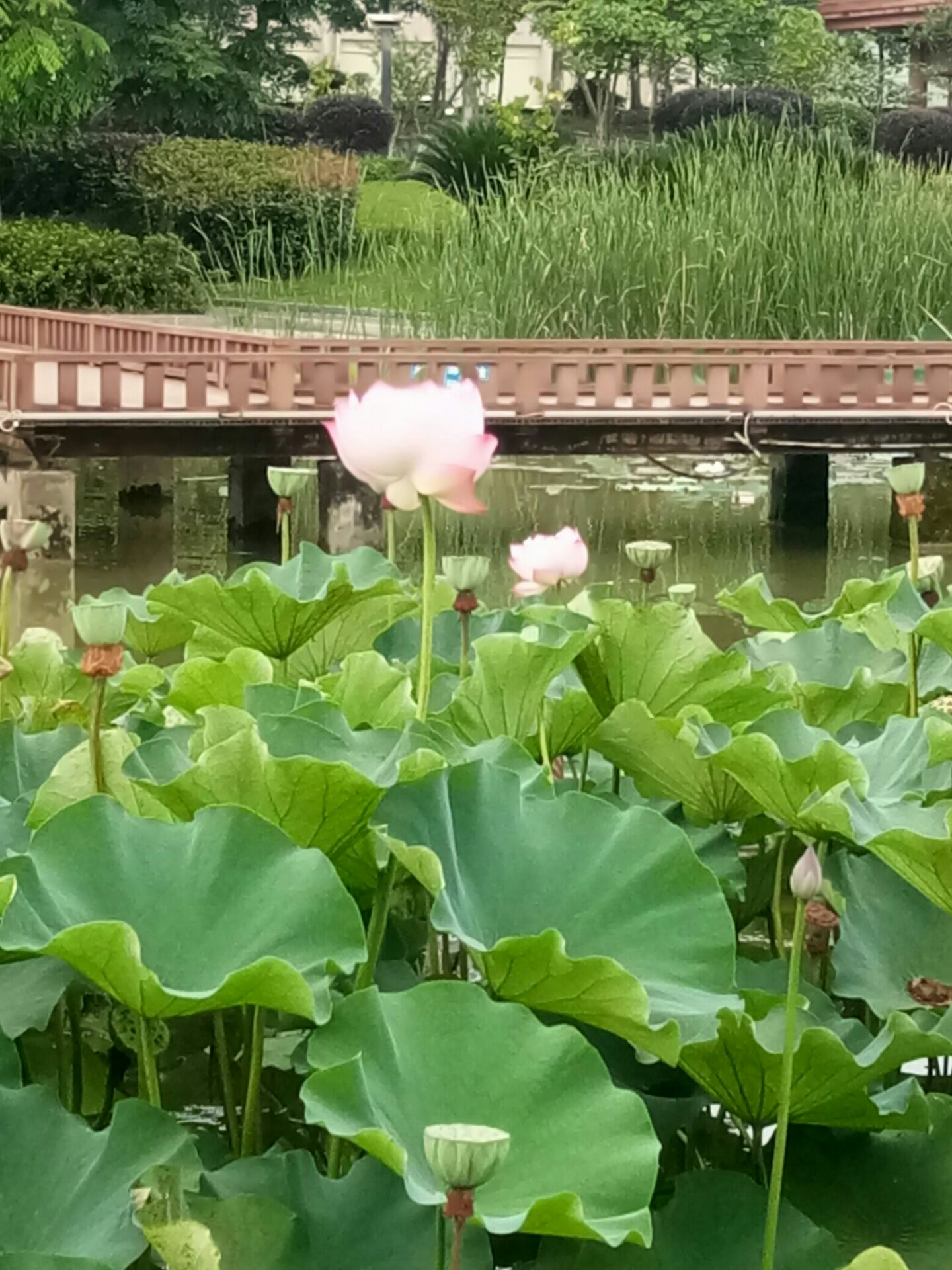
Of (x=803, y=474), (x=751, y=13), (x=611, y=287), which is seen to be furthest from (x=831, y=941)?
(x=751, y=13)

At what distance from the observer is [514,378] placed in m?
7.88

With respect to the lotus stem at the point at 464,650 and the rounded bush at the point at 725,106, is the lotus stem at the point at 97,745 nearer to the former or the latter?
the lotus stem at the point at 464,650

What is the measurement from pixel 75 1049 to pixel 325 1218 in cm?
31

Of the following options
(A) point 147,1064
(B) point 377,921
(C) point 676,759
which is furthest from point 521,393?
(A) point 147,1064

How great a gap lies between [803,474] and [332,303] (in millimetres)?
4818

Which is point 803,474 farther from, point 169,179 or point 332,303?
point 169,179

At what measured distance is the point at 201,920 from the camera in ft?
3.01

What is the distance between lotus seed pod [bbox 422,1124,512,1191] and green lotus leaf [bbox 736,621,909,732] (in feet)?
2.94

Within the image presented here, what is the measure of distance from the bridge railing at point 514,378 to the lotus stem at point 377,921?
6.20 meters

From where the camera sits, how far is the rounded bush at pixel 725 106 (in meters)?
23.4

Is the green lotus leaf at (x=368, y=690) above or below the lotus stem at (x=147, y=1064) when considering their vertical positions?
above

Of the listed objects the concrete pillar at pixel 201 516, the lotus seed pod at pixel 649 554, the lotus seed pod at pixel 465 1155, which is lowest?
the concrete pillar at pixel 201 516

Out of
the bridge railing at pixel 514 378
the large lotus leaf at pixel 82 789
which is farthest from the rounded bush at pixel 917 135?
the large lotus leaf at pixel 82 789

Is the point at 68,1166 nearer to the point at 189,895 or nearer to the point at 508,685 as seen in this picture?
the point at 189,895
